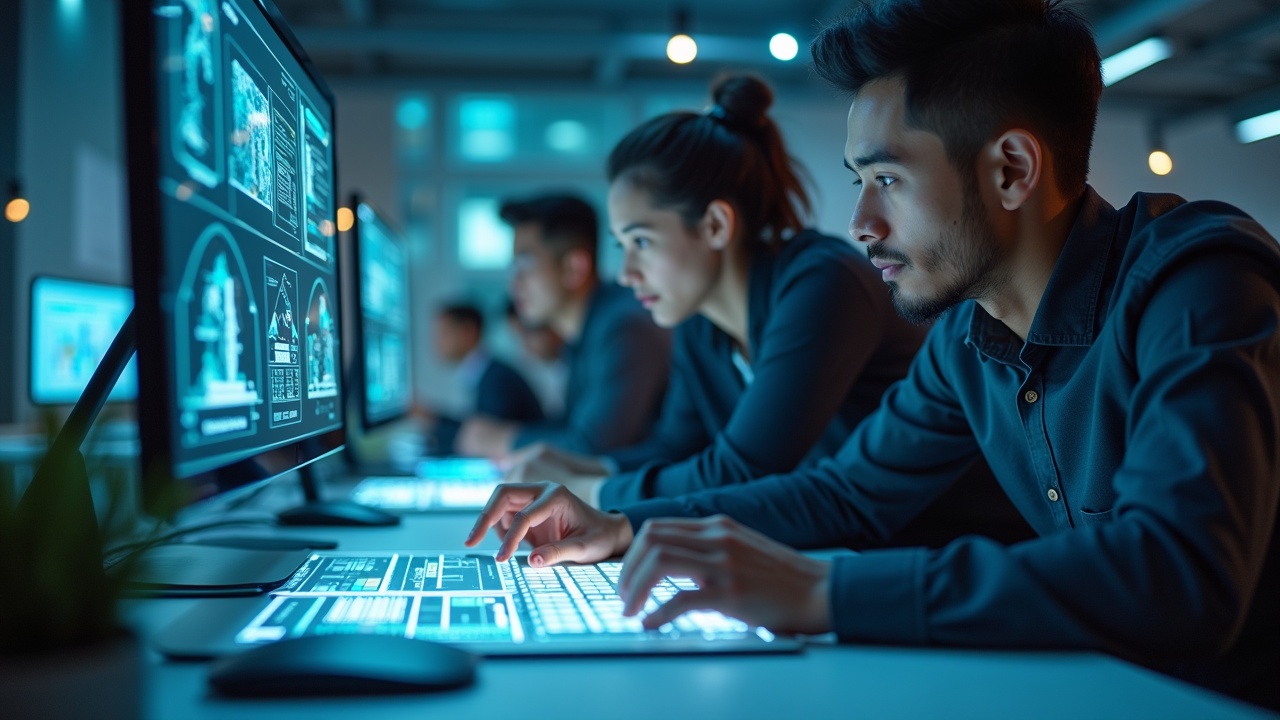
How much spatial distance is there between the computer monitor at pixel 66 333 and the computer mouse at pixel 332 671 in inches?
76.1

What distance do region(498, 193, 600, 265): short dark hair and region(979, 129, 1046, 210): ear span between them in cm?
221

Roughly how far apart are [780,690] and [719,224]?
4.12 feet

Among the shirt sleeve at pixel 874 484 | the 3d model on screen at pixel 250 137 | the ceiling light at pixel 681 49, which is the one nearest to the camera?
the 3d model on screen at pixel 250 137

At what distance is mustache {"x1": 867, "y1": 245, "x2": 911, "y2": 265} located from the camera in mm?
1014

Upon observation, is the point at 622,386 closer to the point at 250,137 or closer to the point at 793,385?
the point at 793,385

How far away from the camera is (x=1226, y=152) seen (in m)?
1.33

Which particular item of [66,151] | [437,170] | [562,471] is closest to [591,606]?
[562,471]

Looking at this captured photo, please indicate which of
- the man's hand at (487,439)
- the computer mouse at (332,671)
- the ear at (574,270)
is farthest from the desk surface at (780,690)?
the ear at (574,270)

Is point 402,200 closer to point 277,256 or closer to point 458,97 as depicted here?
point 458,97

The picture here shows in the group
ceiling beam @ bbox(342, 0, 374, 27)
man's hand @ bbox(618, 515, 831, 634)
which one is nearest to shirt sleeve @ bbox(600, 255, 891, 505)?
man's hand @ bbox(618, 515, 831, 634)

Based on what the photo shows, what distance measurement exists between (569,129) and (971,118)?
19.2 feet

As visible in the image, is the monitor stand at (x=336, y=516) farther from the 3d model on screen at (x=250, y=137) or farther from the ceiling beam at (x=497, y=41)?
the ceiling beam at (x=497, y=41)

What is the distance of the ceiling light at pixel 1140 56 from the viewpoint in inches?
155

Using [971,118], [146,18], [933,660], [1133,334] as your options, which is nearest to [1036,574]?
[933,660]
